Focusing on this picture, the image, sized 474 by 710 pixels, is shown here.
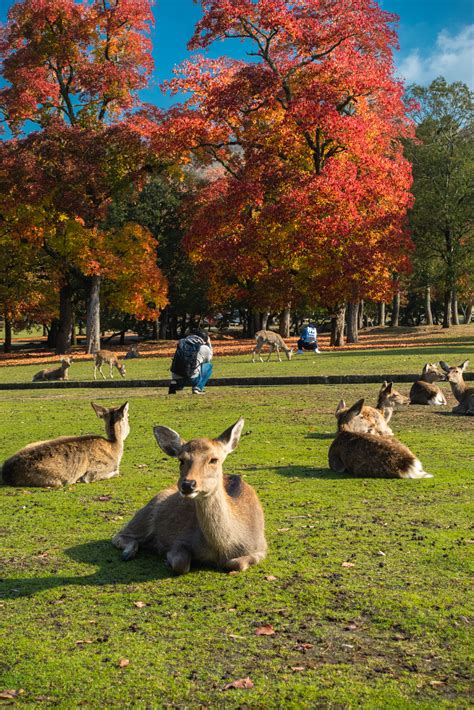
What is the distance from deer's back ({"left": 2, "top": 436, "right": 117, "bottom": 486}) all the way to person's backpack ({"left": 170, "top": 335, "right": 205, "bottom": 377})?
367 inches

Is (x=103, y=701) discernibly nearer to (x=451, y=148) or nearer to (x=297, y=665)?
(x=297, y=665)

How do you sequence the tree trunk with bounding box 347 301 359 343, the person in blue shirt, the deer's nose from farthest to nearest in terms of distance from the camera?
the tree trunk with bounding box 347 301 359 343, the person in blue shirt, the deer's nose

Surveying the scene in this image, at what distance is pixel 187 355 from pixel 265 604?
13.7m

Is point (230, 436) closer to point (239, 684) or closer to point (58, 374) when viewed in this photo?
point (239, 684)

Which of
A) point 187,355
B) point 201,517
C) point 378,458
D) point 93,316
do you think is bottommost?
point 378,458

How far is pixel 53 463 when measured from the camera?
8.52 m

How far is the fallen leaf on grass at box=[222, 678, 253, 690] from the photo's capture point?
377cm

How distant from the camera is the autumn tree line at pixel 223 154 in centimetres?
3762

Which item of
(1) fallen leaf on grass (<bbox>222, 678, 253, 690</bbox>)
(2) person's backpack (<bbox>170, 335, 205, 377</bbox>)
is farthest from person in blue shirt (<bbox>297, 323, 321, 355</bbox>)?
(1) fallen leaf on grass (<bbox>222, 678, 253, 690</bbox>)

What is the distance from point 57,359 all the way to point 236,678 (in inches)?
1468

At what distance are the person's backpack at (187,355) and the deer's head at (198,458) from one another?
12.7 meters

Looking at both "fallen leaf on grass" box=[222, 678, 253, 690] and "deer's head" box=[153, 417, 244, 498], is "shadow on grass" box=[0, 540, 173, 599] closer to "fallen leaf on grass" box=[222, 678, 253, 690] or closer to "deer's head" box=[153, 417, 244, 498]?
"deer's head" box=[153, 417, 244, 498]

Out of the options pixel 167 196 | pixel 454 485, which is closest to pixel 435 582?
pixel 454 485

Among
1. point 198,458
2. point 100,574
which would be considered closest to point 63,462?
point 100,574
